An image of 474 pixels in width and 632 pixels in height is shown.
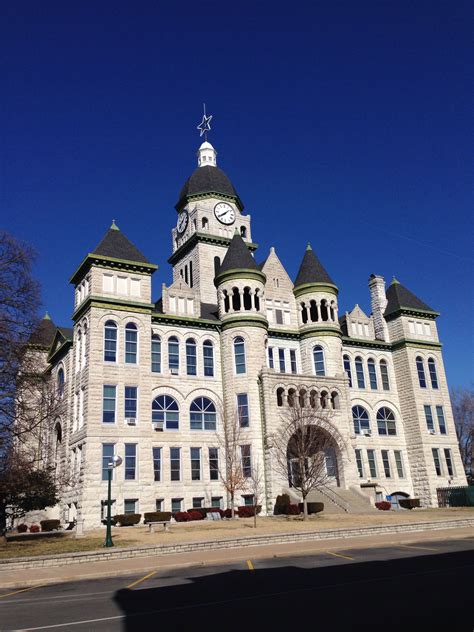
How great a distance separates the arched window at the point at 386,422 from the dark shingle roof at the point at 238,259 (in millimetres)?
17775

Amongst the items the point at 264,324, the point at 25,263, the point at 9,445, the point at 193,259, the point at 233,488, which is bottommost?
the point at 233,488

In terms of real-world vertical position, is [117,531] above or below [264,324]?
below

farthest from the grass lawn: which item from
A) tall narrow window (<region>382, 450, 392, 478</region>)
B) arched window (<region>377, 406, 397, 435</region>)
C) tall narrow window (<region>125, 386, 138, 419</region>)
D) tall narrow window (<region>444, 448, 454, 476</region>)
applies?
tall narrow window (<region>444, 448, 454, 476</region>)

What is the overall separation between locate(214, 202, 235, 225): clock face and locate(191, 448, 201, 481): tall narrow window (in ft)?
85.6

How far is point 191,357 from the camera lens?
4431 centimetres

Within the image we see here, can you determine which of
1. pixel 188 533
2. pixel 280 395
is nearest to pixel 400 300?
pixel 280 395

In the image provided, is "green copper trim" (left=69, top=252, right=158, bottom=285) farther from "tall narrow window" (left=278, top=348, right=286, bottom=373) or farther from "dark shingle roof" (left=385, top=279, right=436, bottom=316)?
"dark shingle roof" (left=385, top=279, right=436, bottom=316)

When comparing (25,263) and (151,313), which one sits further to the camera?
(151,313)

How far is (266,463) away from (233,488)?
5228mm

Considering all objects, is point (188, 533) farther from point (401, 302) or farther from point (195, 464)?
point (401, 302)

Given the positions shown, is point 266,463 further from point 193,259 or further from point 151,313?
point 193,259

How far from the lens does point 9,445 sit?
89.3ft

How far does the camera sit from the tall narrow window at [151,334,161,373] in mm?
42281

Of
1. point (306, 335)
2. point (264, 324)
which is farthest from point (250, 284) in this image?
point (306, 335)
